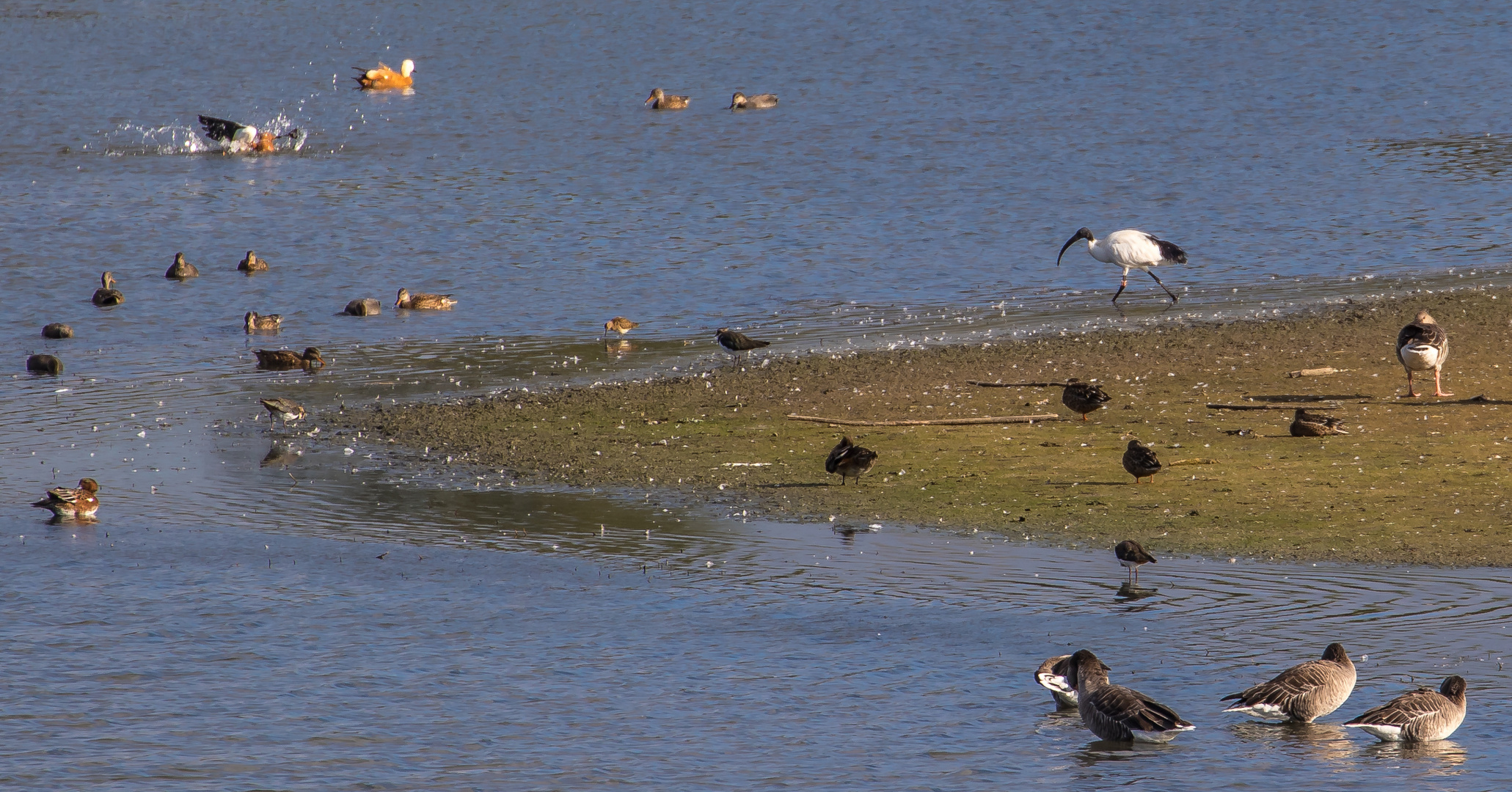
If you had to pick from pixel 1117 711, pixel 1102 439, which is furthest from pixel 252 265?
pixel 1117 711

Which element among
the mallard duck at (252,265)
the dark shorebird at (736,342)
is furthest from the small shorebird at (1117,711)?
the mallard duck at (252,265)

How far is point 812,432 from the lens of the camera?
54.0 ft

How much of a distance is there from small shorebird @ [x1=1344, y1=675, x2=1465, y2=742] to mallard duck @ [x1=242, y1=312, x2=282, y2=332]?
17.6 m

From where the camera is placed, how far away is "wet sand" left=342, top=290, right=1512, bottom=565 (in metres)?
13.0

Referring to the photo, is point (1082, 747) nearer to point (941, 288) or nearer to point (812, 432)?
point (812, 432)

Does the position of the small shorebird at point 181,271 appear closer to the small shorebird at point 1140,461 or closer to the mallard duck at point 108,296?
the mallard duck at point 108,296

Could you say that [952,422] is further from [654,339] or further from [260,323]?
→ [260,323]

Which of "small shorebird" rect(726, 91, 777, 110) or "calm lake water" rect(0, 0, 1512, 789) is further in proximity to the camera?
"small shorebird" rect(726, 91, 777, 110)

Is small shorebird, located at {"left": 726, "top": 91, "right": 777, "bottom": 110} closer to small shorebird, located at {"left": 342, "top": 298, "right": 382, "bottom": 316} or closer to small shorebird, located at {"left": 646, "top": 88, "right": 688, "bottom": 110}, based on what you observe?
small shorebird, located at {"left": 646, "top": 88, "right": 688, "bottom": 110}

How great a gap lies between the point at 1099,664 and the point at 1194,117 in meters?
34.3

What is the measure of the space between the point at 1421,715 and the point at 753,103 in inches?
1539

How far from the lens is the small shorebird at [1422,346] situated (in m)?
16.0

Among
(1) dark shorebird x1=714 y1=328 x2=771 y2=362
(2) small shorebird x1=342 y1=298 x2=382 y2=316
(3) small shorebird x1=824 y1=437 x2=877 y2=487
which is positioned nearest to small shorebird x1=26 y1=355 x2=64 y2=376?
(2) small shorebird x1=342 y1=298 x2=382 y2=316

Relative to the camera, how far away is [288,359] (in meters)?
20.5
